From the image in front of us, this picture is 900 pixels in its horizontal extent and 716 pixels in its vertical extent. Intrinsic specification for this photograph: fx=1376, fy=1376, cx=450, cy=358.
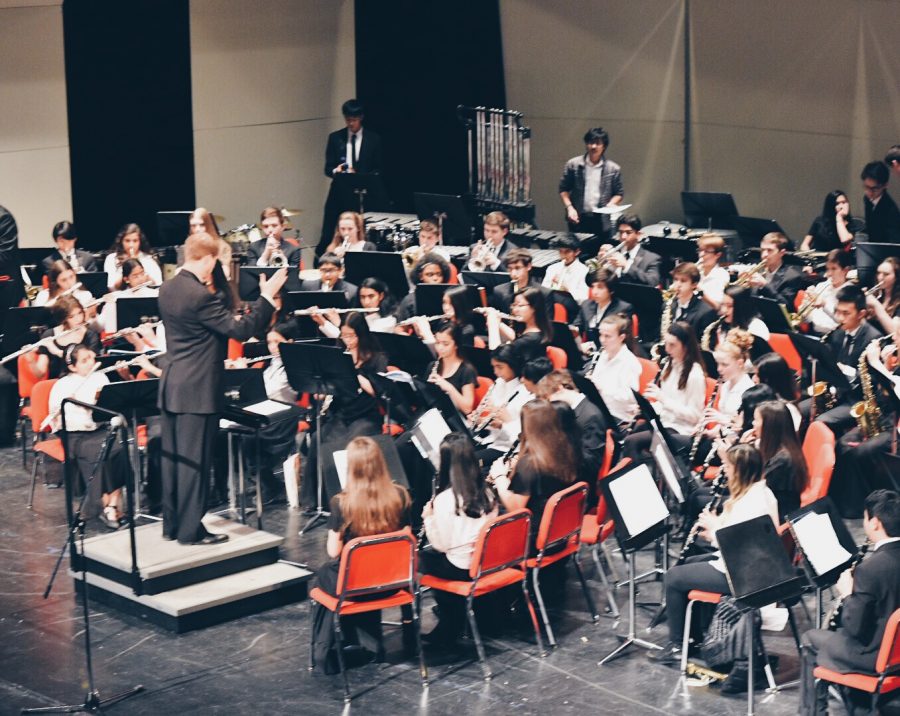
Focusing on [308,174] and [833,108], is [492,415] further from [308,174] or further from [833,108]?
[308,174]

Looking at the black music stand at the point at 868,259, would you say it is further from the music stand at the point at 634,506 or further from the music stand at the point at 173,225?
the music stand at the point at 173,225

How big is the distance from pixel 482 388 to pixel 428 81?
7940 millimetres

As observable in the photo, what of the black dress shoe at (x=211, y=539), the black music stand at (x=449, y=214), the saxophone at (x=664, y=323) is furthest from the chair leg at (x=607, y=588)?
the black music stand at (x=449, y=214)

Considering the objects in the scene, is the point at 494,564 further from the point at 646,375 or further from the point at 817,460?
the point at 646,375

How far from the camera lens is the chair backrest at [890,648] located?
17.9ft

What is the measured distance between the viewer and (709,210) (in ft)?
42.5

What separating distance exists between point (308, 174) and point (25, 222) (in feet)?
12.7

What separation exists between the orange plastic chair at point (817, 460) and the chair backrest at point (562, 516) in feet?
3.76

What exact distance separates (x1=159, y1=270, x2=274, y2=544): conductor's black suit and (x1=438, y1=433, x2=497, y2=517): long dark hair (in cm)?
120

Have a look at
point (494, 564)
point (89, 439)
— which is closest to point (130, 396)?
point (89, 439)

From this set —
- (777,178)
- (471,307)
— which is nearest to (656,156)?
(777,178)

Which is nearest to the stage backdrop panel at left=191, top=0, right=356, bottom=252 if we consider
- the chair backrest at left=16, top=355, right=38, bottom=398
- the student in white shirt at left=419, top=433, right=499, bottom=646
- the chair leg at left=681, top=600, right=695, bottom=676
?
the chair backrest at left=16, top=355, right=38, bottom=398

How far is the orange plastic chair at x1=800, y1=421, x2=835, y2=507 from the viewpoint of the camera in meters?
7.09

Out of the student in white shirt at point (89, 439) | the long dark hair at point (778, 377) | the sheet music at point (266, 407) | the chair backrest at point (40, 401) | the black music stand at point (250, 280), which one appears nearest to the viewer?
the long dark hair at point (778, 377)
